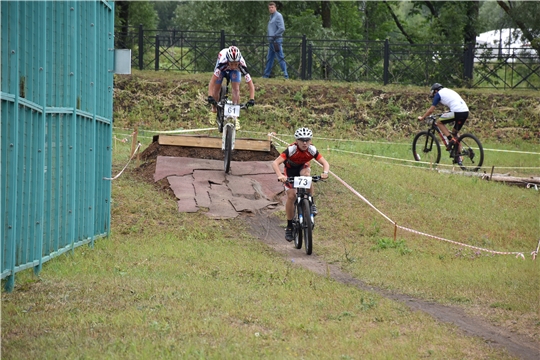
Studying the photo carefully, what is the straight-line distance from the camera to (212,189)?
15.7 metres

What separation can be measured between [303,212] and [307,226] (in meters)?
0.25

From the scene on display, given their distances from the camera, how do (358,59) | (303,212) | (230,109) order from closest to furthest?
(303,212) → (230,109) → (358,59)

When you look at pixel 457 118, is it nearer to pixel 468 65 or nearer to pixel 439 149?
pixel 439 149

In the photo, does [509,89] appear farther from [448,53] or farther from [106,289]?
[106,289]

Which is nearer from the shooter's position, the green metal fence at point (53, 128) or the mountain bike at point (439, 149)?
the green metal fence at point (53, 128)

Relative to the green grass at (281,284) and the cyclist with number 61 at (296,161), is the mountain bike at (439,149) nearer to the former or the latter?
the green grass at (281,284)

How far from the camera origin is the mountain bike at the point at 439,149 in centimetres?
2041

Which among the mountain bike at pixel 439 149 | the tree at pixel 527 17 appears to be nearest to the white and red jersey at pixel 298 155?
the mountain bike at pixel 439 149

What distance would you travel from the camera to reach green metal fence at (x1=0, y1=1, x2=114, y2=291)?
26.8 feet

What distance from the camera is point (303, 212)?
12.5 metres

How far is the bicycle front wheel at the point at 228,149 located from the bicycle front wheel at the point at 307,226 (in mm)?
3805

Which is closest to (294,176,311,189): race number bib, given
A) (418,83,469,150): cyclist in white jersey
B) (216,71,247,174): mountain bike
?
(216,71,247,174): mountain bike

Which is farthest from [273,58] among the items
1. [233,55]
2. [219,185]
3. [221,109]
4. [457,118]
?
[219,185]

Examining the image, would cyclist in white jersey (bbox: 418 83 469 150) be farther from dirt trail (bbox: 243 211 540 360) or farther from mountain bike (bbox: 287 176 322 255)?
mountain bike (bbox: 287 176 322 255)
